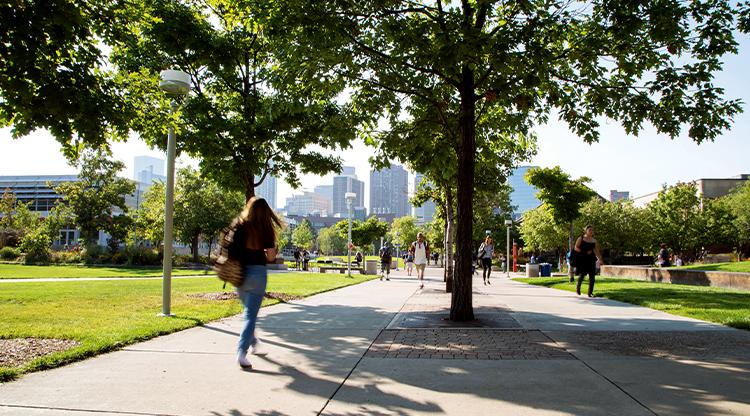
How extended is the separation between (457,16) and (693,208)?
50050mm

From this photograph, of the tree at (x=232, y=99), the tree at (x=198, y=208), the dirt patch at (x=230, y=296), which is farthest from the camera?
the tree at (x=198, y=208)

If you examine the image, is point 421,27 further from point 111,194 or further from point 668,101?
point 111,194

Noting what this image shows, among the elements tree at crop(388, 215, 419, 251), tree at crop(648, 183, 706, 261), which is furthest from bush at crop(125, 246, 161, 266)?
tree at crop(388, 215, 419, 251)

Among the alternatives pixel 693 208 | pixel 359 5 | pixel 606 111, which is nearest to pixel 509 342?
pixel 606 111

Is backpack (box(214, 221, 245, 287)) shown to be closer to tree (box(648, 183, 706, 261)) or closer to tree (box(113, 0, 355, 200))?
tree (box(113, 0, 355, 200))

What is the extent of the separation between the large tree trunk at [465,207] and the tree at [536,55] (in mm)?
17

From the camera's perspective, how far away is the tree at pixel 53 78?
4.70m

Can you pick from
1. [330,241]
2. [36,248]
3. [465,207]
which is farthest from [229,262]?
[330,241]

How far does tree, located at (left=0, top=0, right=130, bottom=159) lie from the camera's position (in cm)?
470

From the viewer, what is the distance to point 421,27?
285 inches

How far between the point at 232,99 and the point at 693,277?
636 inches

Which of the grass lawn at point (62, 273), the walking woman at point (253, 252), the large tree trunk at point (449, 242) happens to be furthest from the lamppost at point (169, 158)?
the grass lawn at point (62, 273)

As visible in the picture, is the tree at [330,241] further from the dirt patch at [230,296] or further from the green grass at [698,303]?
the green grass at [698,303]

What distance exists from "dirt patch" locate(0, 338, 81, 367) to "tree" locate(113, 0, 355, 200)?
450cm
